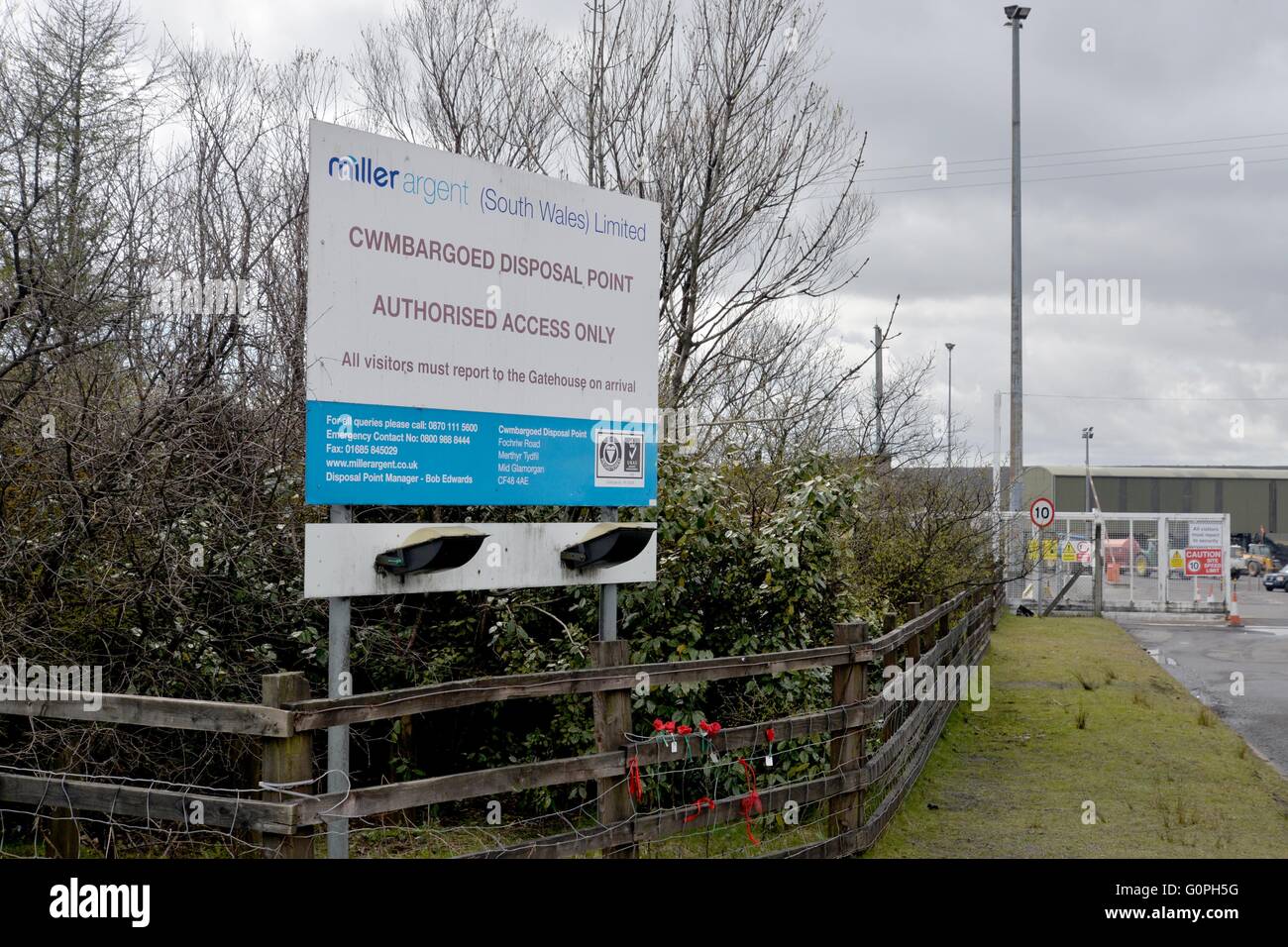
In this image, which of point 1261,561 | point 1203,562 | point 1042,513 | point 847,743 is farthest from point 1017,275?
point 1261,561

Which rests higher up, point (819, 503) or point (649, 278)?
point (649, 278)

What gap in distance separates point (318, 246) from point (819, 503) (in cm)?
460

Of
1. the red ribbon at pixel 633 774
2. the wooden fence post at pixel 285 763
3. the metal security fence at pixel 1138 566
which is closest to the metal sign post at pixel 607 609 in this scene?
the red ribbon at pixel 633 774

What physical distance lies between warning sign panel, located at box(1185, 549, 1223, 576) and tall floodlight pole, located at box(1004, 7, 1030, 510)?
19.2 feet

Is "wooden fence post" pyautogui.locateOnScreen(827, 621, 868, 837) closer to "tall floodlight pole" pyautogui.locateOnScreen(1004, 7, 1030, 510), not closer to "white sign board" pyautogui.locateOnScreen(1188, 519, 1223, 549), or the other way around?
"tall floodlight pole" pyautogui.locateOnScreen(1004, 7, 1030, 510)

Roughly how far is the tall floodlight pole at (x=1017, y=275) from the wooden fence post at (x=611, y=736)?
21650 mm

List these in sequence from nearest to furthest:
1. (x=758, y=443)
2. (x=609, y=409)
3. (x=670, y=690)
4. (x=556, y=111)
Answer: (x=609, y=409)
(x=670, y=690)
(x=758, y=443)
(x=556, y=111)

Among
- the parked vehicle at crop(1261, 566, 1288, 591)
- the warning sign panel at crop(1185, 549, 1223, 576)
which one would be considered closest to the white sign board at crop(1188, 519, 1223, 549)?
the warning sign panel at crop(1185, 549, 1223, 576)

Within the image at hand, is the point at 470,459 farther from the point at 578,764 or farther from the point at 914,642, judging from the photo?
the point at 914,642

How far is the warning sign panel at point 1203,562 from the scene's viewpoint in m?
30.2

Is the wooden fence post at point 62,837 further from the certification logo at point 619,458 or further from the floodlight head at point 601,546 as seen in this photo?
the certification logo at point 619,458

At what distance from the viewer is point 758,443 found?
12.6 m
